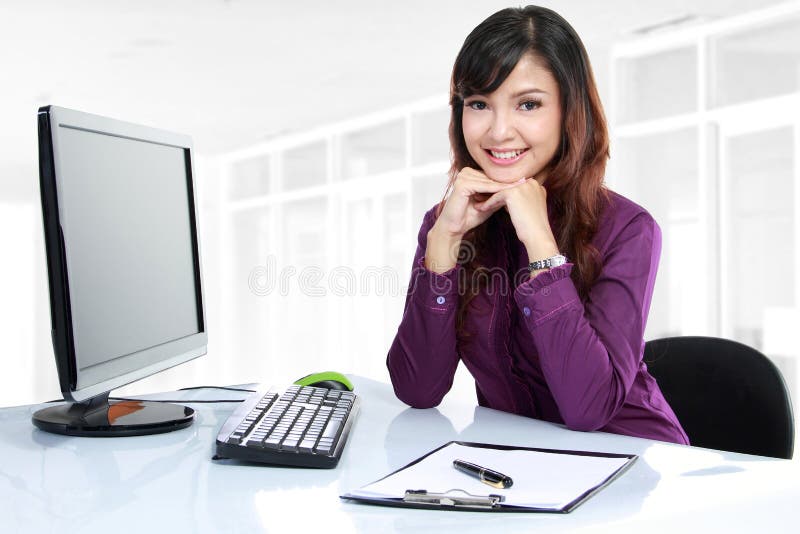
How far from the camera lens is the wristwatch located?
1382mm

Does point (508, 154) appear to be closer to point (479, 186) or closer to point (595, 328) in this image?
point (479, 186)

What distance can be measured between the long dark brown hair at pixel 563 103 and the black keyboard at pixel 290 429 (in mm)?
394

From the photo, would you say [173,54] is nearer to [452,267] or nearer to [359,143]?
[359,143]

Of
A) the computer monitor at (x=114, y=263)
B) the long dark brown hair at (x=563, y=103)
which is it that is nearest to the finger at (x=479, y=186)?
the long dark brown hair at (x=563, y=103)

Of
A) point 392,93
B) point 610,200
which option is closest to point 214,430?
point 610,200

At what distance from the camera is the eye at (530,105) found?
1.53m

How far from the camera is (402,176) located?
302 inches

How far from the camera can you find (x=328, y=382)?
155 cm

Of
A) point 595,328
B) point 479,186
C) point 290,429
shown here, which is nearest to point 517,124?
point 479,186

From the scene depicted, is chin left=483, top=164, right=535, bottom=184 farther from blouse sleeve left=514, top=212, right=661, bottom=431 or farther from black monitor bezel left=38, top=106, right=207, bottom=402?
black monitor bezel left=38, top=106, right=207, bottom=402

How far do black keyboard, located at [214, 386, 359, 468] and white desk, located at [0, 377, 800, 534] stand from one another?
20 mm

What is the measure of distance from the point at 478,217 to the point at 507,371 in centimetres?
31

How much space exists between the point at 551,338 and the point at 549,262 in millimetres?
137

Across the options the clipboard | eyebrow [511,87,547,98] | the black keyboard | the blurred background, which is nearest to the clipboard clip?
the clipboard
